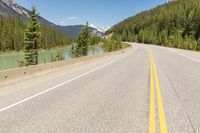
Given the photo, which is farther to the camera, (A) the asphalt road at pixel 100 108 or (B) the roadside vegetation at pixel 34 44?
(B) the roadside vegetation at pixel 34 44

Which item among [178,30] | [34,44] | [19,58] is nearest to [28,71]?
[19,58]

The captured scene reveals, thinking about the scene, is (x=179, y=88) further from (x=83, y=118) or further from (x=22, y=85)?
(x=22, y=85)

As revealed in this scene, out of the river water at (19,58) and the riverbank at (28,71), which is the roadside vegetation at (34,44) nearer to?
the river water at (19,58)

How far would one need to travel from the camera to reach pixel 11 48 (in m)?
110

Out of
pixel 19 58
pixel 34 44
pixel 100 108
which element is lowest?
pixel 19 58

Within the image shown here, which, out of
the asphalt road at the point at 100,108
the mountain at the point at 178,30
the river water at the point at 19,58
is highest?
the mountain at the point at 178,30

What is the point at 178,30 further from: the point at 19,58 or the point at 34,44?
the point at 19,58

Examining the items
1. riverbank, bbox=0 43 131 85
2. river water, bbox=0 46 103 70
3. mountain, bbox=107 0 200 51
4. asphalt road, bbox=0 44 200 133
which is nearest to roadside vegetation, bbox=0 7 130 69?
river water, bbox=0 46 103 70

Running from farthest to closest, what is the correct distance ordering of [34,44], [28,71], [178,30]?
1. [178,30]
2. [34,44]
3. [28,71]

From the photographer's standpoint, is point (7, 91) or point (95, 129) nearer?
point (95, 129)

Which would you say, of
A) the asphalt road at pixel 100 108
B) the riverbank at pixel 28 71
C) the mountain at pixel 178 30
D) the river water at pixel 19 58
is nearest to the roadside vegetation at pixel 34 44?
the river water at pixel 19 58

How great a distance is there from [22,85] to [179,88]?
19.7ft

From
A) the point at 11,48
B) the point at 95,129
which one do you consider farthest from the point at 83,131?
the point at 11,48

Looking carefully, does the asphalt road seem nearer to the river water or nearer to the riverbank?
the riverbank
